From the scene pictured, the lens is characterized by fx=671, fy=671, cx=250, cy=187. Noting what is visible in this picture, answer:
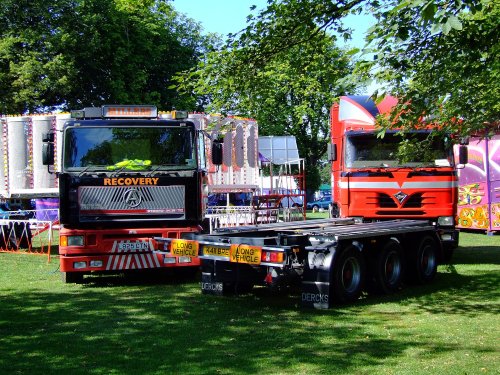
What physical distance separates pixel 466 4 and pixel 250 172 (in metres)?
16.4

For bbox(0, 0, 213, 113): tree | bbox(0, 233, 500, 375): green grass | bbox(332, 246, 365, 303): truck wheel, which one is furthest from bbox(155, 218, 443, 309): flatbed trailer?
bbox(0, 0, 213, 113): tree

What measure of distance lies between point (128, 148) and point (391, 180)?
5592mm

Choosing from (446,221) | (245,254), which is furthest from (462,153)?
(245,254)

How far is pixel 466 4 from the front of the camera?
19.9ft

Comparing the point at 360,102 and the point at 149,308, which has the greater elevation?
the point at 360,102

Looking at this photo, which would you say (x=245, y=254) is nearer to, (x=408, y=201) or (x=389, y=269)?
(x=389, y=269)

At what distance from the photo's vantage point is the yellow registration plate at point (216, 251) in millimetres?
9219

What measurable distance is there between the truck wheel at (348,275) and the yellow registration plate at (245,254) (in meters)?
1.18

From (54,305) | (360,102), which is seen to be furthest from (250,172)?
(54,305)

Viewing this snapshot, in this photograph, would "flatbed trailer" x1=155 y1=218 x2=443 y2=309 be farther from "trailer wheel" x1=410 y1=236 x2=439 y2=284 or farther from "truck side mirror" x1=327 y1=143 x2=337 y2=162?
"truck side mirror" x1=327 y1=143 x2=337 y2=162

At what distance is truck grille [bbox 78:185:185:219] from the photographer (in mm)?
11281

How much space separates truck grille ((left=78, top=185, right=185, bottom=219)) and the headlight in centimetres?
562

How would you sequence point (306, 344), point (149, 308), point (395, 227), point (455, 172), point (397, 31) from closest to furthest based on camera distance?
1. point (397, 31)
2. point (306, 344)
3. point (149, 308)
4. point (395, 227)
5. point (455, 172)

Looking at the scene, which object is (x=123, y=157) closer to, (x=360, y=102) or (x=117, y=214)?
(x=117, y=214)
